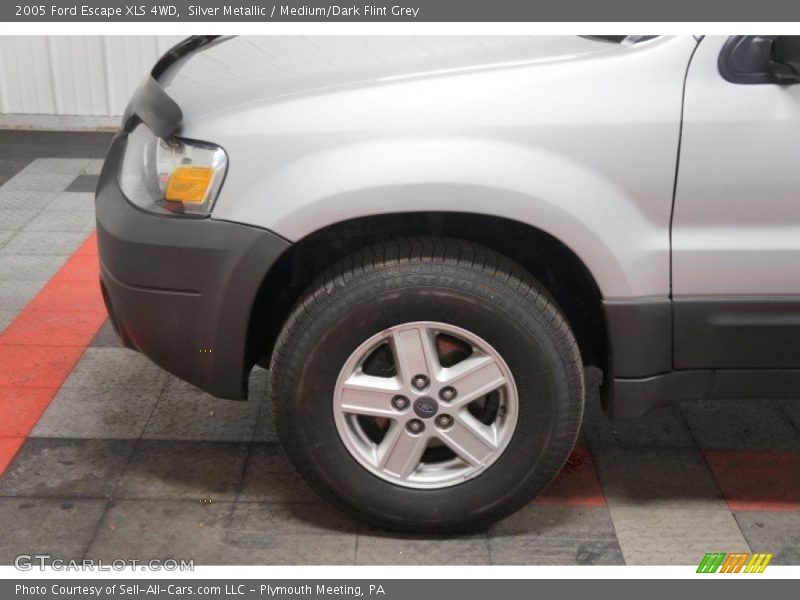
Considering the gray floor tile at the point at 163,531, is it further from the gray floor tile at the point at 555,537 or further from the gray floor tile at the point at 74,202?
the gray floor tile at the point at 74,202

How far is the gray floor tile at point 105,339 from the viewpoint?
14.6ft

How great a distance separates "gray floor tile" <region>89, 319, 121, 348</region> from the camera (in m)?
4.46

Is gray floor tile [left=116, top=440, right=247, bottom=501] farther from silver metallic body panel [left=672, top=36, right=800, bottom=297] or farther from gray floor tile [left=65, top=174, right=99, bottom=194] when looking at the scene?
gray floor tile [left=65, top=174, right=99, bottom=194]

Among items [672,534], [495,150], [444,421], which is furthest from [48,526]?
[672,534]

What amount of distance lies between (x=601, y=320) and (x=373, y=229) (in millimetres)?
691

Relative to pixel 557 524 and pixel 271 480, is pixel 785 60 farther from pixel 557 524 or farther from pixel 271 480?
pixel 271 480

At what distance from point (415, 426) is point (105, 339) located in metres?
1.99

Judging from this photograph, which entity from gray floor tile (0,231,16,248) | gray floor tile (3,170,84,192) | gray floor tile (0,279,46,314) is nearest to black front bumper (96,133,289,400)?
gray floor tile (0,279,46,314)

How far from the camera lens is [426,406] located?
297 cm

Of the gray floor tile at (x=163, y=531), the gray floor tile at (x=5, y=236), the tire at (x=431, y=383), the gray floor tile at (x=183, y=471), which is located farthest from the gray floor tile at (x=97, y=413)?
the gray floor tile at (x=5, y=236)

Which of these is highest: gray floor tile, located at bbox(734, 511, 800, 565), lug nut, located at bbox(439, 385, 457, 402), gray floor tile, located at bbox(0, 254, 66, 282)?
lug nut, located at bbox(439, 385, 457, 402)

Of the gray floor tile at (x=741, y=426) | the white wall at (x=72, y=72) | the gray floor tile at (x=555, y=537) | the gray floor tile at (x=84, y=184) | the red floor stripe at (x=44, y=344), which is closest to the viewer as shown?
the gray floor tile at (x=555, y=537)

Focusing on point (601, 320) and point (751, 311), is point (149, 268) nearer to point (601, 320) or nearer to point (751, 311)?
point (601, 320)

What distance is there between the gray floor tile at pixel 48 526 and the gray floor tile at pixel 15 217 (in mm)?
3008
